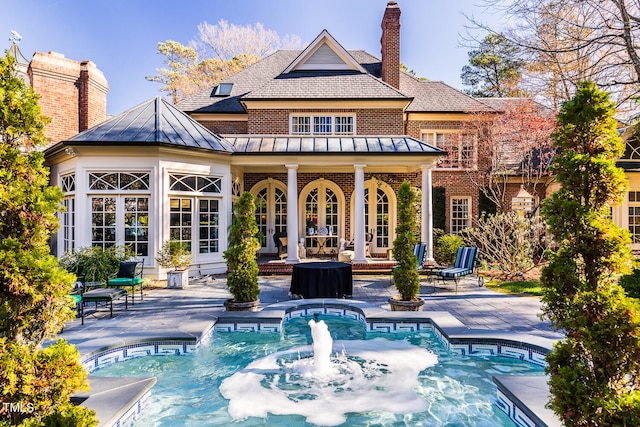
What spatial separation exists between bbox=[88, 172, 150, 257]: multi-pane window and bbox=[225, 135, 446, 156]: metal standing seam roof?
11.1 ft

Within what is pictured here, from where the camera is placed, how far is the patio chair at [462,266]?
9.87 metres

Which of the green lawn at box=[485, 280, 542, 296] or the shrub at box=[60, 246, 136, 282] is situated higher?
the shrub at box=[60, 246, 136, 282]

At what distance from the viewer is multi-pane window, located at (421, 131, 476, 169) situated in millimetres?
17281

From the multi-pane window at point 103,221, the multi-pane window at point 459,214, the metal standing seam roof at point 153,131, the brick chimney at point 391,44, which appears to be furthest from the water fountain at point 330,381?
the brick chimney at point 391,44

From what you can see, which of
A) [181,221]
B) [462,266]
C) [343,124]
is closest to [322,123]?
[343,124]

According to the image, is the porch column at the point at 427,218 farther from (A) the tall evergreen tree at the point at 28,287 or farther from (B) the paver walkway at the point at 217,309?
(A) the tall evergreen tree at the point at 28,287

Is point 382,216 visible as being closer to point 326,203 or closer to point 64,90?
point 326,203

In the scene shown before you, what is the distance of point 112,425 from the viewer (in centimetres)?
336

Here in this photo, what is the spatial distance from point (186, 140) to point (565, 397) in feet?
37.6

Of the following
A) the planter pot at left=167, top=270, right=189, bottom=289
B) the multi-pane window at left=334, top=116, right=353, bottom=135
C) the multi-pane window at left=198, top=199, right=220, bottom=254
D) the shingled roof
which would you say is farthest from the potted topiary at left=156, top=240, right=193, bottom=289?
the multi-pane window at left=334, top=116, right=353, bottom=135

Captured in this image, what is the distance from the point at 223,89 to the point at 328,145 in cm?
834

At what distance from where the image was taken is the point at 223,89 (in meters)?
18.8

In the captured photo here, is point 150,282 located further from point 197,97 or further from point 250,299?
point 197,97

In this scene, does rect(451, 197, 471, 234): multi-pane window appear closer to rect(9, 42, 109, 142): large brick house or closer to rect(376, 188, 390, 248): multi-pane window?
rect(376, 188, 390, 248): multi-pane window
